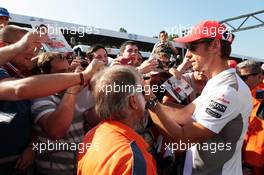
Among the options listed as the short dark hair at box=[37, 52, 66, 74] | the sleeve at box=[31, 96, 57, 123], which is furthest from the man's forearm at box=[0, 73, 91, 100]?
the short dark hair at box=[37, 52, 66, 74]

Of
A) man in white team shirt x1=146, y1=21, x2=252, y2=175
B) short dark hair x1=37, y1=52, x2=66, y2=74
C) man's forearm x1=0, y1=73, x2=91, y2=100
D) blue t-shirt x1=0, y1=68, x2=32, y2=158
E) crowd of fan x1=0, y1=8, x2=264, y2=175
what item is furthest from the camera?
short dark hair x1=37, y1=52, x2=66, y2=74

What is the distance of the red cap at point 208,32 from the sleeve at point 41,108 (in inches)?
39.3

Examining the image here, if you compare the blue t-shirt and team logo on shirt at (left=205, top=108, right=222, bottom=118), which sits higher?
team logo on shirt at (left=205, top=108, right=222, bottom=118)

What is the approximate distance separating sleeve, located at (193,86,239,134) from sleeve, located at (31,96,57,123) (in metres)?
0.96

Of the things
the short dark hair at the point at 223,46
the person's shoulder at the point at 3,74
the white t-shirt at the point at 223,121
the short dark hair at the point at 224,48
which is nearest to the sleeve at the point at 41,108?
the person's shoulder at the point at 3,74

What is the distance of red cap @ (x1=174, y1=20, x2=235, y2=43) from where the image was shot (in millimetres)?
2117

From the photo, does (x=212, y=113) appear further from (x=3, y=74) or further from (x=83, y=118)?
(x=3, y=74)

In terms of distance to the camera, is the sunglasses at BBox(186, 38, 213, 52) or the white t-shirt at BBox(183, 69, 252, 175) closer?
the white t-shirt at BBox(183, 69, 252, 175)

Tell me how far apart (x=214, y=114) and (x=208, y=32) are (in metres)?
0.56

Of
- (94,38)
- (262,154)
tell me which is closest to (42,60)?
(262,154)

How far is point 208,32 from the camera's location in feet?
6.97

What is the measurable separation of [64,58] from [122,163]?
4.30 feet

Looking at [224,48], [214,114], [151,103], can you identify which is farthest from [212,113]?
[224,48]

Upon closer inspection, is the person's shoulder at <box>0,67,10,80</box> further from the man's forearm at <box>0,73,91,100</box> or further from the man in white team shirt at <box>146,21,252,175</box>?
the man in white team shirt at <box>146,21,252,175</box>
